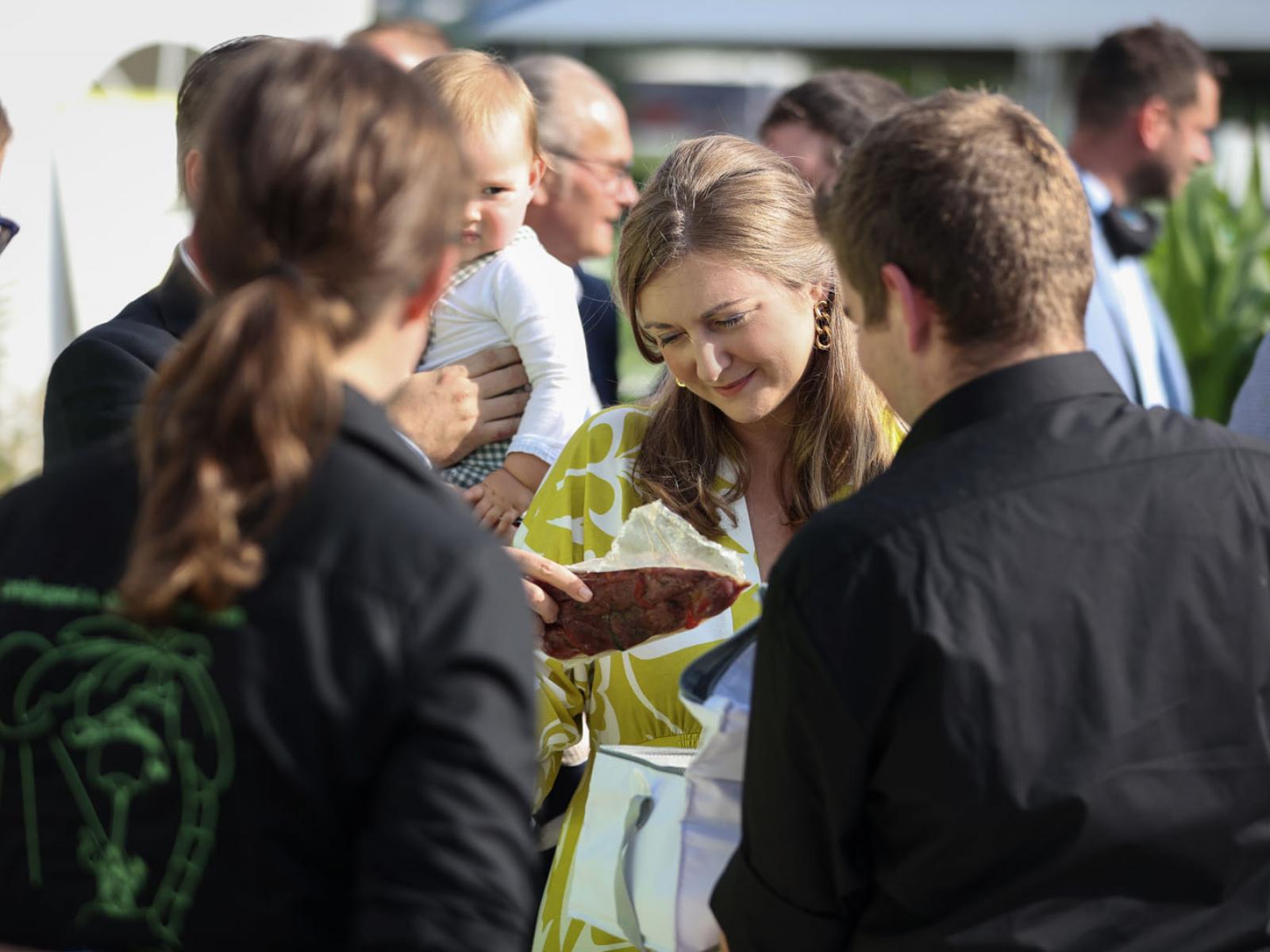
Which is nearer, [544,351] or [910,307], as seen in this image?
[910,307]

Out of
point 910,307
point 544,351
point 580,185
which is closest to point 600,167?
point 580,185

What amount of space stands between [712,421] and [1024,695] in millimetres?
1071

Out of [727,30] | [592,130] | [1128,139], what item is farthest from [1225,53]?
[592,130]

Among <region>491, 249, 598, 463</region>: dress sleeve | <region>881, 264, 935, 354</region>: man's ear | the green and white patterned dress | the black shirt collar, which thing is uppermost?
<region>881, 264, 935, 354</region>: man's ear

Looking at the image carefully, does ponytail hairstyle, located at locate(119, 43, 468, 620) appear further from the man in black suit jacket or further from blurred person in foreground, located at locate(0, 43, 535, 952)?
the man in black suit jacket

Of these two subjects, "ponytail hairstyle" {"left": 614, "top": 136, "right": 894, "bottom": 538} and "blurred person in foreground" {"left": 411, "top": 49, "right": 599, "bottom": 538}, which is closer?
"ponytail hairstyle" {"left": 614, "top": 136, "right": 894, "bottom": 538}

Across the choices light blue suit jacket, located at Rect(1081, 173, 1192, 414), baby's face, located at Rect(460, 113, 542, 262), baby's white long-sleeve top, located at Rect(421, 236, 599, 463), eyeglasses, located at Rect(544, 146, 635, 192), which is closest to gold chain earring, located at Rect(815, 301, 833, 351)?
baby's white long-sleeve top, located at Rect(421, 236, 599, 463)

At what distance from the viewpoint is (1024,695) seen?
140 cm

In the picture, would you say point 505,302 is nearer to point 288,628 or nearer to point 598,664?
point 598,664

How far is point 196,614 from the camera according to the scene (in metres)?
1.12

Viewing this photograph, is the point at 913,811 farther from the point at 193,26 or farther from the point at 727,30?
the point at 727,30

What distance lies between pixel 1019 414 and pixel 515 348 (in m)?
1.61

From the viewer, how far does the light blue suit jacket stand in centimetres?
405

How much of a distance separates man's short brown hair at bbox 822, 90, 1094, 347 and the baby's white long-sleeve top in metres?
1.37
